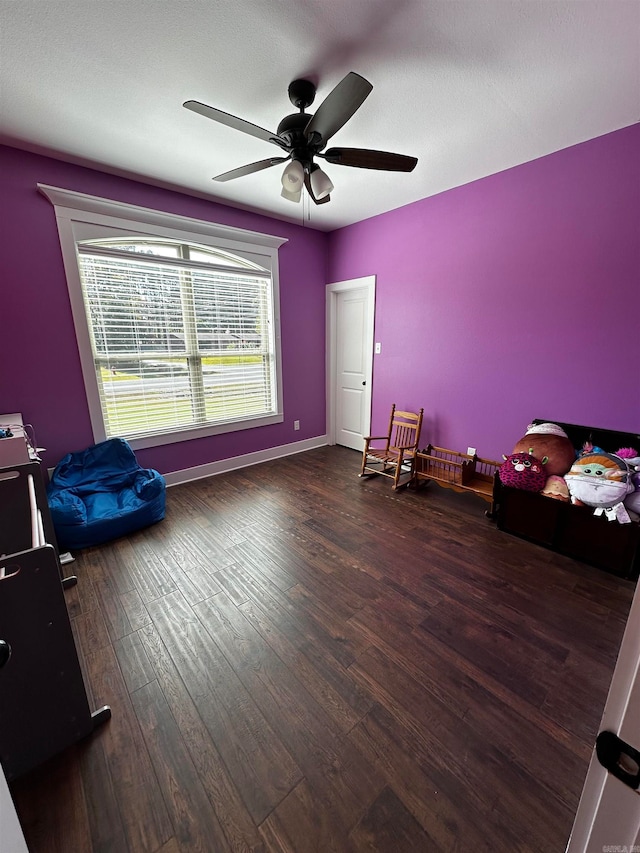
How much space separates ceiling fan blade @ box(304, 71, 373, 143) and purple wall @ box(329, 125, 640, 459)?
1.83 metres

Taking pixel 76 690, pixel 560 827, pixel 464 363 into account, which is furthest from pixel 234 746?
pixel 464 363

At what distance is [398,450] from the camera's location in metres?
3.57

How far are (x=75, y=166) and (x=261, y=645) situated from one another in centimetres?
363

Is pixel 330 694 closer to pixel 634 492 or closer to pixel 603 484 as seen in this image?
pixel 603 484

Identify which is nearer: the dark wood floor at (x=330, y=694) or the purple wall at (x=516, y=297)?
the dark wood floor at (x=330, y=694)

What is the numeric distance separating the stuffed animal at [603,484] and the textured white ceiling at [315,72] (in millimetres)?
2118

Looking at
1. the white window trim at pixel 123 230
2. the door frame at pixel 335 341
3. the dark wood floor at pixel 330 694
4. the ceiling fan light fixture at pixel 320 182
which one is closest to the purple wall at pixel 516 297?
the door frame at pixel 335 341

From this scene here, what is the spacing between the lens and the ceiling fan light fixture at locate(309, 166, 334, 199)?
78.8 inches

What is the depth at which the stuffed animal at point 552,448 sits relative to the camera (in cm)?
243

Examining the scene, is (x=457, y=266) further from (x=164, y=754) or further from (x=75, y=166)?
(x=164, y=754)

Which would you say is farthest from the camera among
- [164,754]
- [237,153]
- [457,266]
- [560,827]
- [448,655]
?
[457,266]

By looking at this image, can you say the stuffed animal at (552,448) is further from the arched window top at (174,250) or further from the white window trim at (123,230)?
the arched window top at (174,250)

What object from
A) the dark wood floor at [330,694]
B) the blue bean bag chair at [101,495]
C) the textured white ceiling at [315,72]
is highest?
the textured white ceiling at [315,72]

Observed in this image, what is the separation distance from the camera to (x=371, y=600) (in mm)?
1906
